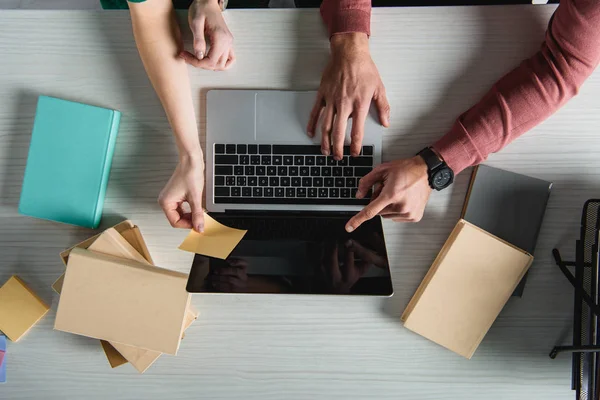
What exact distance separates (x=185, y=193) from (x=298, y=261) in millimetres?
245

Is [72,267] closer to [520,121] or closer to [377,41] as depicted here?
[377,41]

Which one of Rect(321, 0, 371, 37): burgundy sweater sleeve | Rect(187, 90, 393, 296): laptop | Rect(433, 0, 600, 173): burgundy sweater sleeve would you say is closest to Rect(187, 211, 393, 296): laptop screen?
Rect(187, 90, 393, 296): laptop

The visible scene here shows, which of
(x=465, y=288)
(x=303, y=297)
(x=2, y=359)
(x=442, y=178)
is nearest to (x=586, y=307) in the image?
(x=465, y=288)

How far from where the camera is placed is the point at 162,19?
77 cm

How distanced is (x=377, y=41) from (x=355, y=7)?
76 millimetres

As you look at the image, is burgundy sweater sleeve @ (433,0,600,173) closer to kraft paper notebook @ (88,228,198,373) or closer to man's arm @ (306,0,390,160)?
man's arm @ (306,0,390,160)

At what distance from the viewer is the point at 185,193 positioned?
0.80 meters

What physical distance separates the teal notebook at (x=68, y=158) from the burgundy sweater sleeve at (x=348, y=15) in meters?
0.44

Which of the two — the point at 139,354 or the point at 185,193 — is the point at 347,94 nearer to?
the point at 185,193

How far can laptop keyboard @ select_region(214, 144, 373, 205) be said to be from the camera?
2.68 ft

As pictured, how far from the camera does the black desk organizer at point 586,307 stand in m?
0.74

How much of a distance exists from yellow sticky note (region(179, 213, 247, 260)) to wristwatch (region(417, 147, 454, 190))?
362 mm

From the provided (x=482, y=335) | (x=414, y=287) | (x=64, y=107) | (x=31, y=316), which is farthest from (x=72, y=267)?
(x=482, y=335)

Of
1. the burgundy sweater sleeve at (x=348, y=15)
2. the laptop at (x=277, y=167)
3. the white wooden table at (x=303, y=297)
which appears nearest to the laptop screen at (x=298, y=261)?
the laptop at (x=277, y=167)
